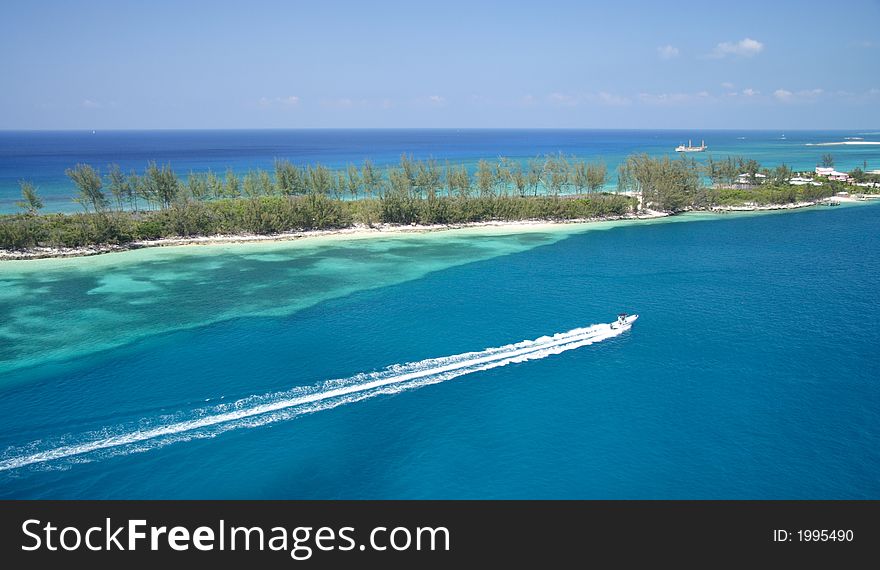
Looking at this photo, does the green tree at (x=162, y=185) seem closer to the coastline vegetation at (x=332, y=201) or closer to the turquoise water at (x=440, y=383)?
the coastline vegetation at (x=332, y=201)

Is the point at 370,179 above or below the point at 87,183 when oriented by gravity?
above

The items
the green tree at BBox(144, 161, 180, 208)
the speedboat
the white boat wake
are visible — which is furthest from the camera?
the green tree at BBox(144, 161, 180, 208)

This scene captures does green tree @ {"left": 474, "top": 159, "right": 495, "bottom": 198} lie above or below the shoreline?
above

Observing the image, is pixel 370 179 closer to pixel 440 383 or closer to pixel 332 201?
pixel 332 201

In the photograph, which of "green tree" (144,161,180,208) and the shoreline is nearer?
the shoreline

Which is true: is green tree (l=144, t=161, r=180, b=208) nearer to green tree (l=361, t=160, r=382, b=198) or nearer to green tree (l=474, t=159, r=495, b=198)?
green tree (l=361, t=160, r=382, b=198)

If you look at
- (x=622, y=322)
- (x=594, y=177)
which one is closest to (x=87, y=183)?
(x=622, y=322)

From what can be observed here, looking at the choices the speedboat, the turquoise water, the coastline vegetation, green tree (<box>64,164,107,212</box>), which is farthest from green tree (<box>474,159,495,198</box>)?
green tree (<box>64,164,107,212</box>)

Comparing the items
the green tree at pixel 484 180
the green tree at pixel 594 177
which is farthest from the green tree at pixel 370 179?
the green tree at pixel 594 177
